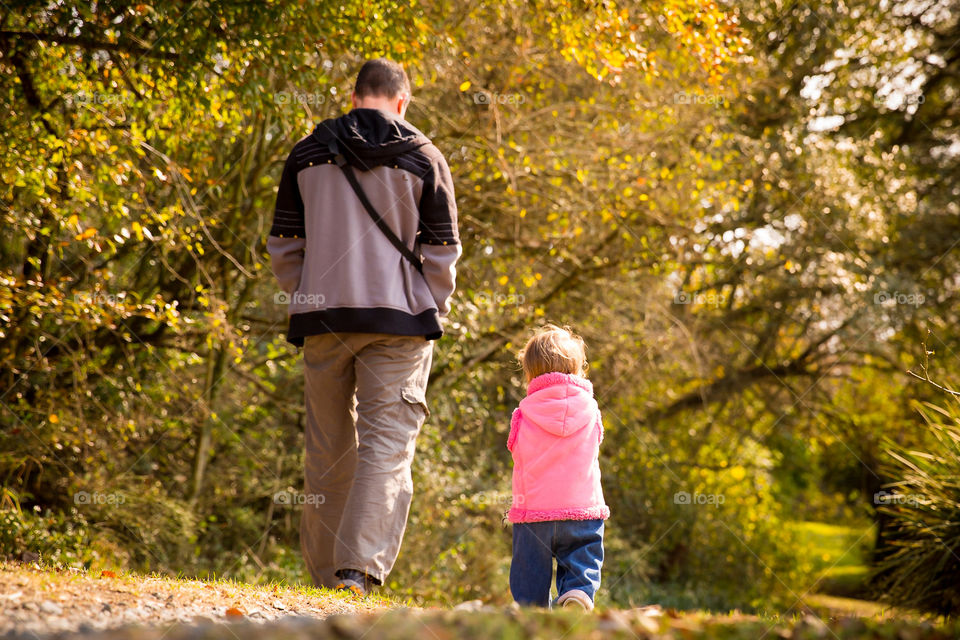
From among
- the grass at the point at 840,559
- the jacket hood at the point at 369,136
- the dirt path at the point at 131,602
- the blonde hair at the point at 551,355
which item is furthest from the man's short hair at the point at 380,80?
the grass at the point at 840,559

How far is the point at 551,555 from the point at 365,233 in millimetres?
1444

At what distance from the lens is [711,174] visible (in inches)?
308

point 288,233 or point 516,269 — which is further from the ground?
point 516,269

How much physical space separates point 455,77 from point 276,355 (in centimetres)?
228

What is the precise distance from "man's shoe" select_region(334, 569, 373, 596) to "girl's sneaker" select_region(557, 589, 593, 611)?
2.44 feet

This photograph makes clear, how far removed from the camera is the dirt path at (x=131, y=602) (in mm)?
2320

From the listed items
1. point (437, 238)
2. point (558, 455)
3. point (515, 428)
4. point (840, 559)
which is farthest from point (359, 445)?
point (840, 559)

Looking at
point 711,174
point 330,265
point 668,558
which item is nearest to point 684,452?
point 668,558

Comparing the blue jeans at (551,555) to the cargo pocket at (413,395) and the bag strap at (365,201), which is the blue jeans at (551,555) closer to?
the cargo pocket at (413,395)

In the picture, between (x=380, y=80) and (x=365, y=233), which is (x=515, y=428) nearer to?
(x=365, y=233)

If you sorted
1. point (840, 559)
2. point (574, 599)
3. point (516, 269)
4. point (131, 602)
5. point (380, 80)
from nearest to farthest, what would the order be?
point (131, 602), point (574, 599), point (380, 80), point (516, 269), point (840, 559)

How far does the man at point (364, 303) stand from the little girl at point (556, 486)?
0.47 meters

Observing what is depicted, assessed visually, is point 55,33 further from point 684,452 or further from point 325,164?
point 684,452

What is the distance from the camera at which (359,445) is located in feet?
12.2
